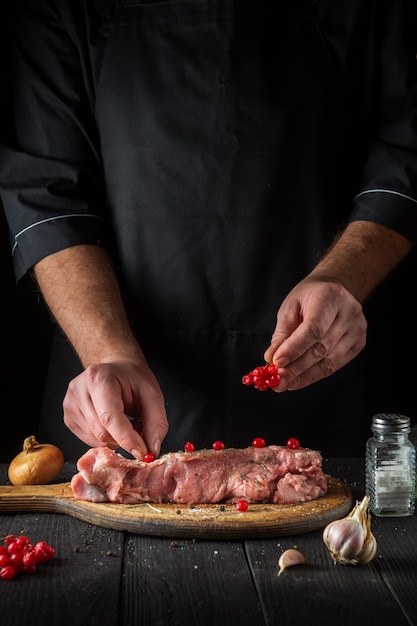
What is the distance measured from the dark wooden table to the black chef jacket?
0.86 metres

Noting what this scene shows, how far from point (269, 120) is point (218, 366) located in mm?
810

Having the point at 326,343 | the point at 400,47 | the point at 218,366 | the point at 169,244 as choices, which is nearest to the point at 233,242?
the point at 169,244

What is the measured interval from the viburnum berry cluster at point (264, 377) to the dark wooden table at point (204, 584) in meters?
0.40

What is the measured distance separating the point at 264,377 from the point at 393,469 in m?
0.39

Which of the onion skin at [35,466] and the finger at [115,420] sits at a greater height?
the finger at [115,420]

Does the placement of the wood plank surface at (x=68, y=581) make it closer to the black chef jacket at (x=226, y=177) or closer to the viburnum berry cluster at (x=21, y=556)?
the viburnum berry cluster at (x=21, y=556)

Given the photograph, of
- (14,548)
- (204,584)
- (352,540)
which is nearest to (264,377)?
(352,540)

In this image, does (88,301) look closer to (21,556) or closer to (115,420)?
(115,420)

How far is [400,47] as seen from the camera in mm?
3045

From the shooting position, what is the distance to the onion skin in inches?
96.9

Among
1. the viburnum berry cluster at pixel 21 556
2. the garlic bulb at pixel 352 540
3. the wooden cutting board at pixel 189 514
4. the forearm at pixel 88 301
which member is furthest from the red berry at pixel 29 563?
the forearm at pixel 88 301

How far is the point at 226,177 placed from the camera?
9.75ft

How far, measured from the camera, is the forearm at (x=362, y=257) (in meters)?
2.78

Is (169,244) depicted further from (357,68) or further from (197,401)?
(357,68)
